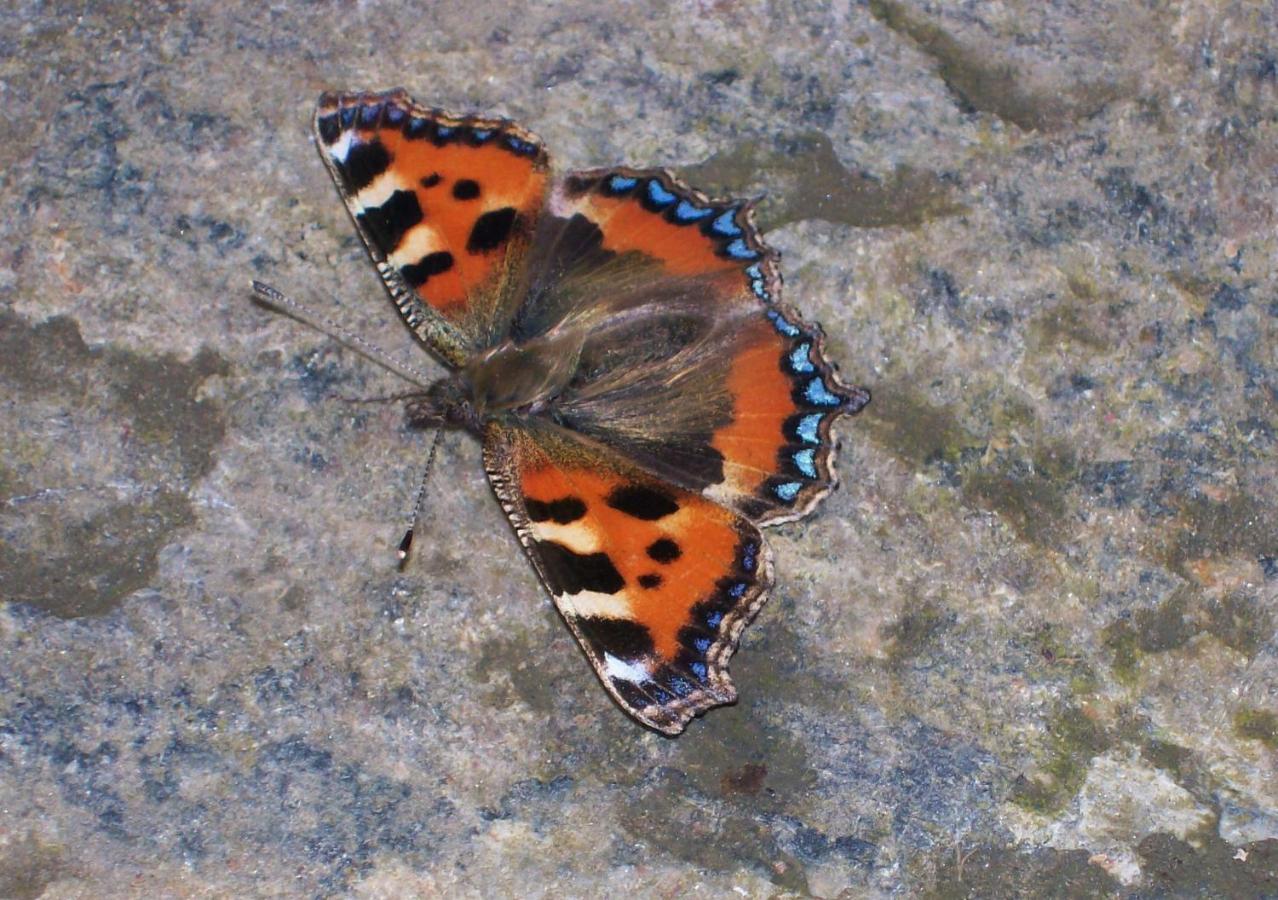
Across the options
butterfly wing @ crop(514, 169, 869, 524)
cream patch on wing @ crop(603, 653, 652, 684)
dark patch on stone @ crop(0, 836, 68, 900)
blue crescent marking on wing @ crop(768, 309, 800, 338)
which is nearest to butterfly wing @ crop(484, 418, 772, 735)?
cream patch on wing @ crop(603, 653, 652, 684)

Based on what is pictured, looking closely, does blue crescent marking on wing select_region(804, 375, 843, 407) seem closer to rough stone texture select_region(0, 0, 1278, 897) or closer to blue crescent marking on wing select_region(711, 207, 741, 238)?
rough stone texture select_region(0, 0, 1278, 897)

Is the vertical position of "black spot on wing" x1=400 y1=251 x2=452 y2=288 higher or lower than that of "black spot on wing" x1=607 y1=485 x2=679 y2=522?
higher

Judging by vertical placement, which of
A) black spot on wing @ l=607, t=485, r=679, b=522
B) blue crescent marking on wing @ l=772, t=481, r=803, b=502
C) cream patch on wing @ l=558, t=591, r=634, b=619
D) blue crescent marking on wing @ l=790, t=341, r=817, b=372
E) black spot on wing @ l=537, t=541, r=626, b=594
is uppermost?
blue crescent marking on wing @ l=790, t=341, r=817, b=372

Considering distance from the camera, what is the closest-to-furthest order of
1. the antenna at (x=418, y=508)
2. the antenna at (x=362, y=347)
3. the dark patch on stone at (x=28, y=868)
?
the dark patch on stone at (x=28, y=868) < the antenna at (x=418, y=508) < the antenna at (x=362, y=347)

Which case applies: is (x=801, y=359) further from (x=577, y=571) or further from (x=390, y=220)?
(x=390, y=220)

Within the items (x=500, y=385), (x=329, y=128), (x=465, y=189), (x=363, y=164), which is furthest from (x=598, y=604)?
(x=329, y=128)

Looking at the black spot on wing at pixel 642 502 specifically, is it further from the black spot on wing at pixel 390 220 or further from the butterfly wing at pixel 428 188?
the black spot on wing at pixel 390 220

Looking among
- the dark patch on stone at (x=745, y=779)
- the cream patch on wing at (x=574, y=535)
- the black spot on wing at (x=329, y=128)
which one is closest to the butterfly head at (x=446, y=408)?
the cream patch on wing at (x=574, y=535)
